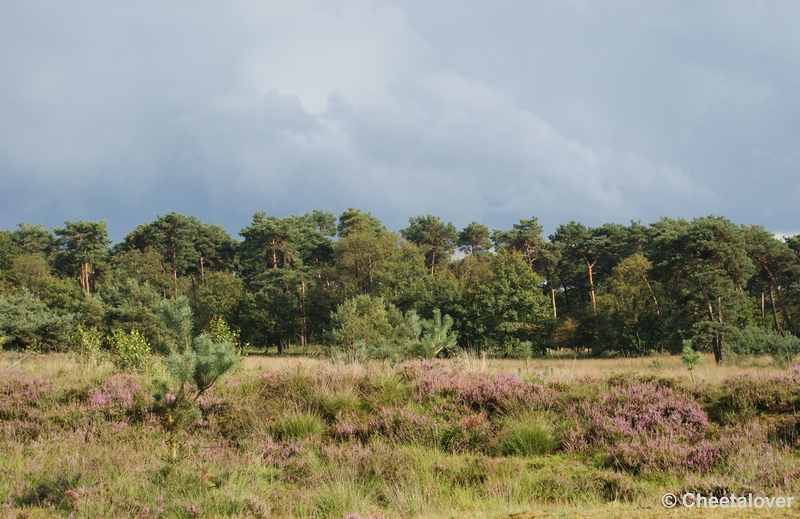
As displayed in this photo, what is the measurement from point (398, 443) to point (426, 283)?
1928 inches

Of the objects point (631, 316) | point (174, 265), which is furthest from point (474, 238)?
point (174, 265)

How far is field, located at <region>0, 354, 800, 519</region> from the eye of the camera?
192 inches

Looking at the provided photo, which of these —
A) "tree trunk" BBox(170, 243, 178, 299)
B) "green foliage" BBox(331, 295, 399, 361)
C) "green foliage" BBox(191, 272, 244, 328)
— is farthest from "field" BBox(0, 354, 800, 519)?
"tree trunk" BBox(170, 243, 178, 299)

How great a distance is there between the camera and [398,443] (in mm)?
6922

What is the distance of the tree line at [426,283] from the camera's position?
101 feet

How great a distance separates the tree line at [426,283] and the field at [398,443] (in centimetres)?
2033

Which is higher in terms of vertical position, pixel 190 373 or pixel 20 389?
pixel 190 373

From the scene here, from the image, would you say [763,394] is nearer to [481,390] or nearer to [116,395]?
[481,390]

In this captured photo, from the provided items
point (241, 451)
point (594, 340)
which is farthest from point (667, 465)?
point (594, 340)

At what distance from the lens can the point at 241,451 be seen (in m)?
6.82

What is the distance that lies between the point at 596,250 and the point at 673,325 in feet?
88.1

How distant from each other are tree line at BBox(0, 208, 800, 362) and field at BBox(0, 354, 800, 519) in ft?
66.7

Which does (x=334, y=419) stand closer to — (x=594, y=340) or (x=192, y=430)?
(x=192, y=430)

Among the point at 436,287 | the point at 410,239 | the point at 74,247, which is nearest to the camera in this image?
the point at 436,287
